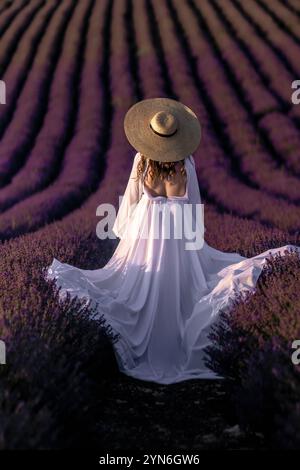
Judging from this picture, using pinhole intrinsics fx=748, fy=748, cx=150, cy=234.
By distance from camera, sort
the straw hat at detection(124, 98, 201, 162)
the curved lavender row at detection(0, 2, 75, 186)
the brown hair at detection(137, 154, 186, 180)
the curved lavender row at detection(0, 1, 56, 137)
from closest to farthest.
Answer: the straw hat at detection(124, 98, 201, 162) → the brown hair at detection(137, 154, 186, 180) → the curved lavender row at detection(0, 2, 75, 186) → the curved lavender row at detection(0, 1, 56, 137)

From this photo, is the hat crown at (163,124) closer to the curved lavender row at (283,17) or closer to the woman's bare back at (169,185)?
the woman's bare back at (169,185)

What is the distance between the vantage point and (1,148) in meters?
9.59

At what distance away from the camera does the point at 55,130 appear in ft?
32.6

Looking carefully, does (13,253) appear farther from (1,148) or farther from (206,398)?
(1,148)

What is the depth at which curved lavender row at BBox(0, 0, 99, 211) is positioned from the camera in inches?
324

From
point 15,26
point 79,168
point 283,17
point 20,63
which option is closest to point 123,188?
point 79,168

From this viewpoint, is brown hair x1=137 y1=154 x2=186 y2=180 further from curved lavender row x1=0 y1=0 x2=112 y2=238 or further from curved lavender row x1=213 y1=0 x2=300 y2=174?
curved lavender row x1=213 y1=0 x2=300 y2=174

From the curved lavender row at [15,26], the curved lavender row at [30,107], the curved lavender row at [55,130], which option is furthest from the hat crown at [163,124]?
the curved lavender row at [15,26]

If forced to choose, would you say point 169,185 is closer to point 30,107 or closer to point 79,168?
point 79,168

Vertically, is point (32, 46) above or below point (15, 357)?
above

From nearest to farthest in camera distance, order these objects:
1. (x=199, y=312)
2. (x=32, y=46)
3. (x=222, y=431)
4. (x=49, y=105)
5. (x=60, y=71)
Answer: (x=222, y=431), (x=199, y=312), (x=49, y=105), (x=60, y=71), (x=32, y=46)

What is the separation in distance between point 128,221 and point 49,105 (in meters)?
6.67

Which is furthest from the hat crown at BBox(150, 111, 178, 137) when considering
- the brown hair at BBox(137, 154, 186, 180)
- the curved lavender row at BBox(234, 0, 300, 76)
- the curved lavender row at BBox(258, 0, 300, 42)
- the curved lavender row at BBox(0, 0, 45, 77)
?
the curved lavender row at BBox(258, 0, 300, 42)

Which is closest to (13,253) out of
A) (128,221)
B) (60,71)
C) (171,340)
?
(128,221)
